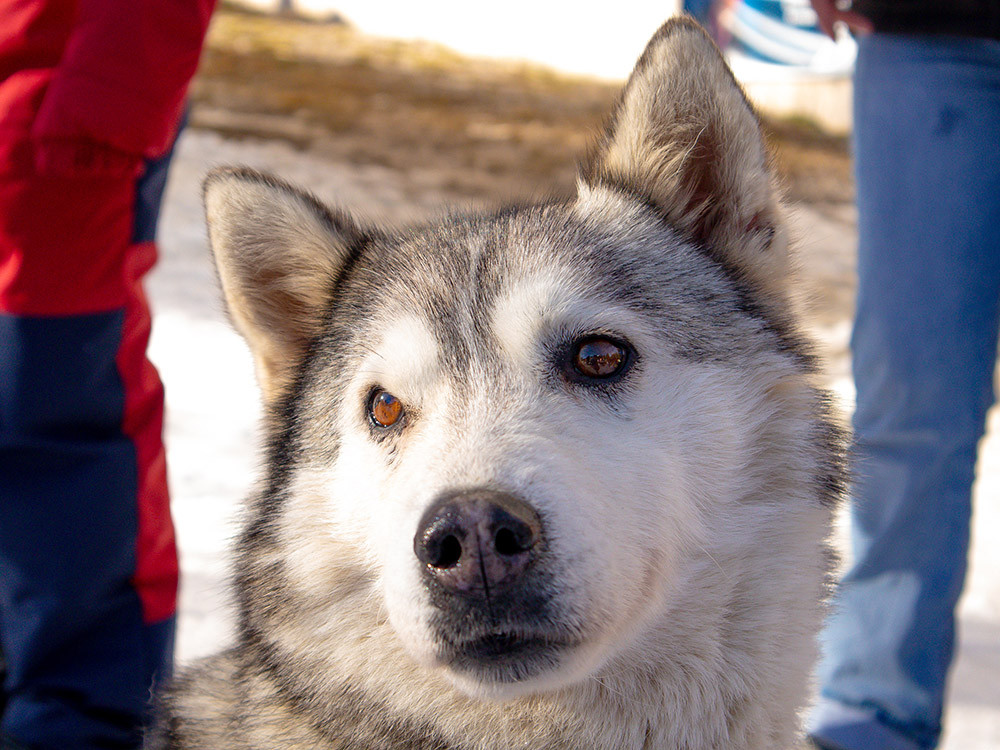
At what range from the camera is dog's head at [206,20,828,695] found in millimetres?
1479

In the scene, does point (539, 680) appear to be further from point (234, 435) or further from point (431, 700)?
point (234, 435)

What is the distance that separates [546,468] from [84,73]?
1.38m

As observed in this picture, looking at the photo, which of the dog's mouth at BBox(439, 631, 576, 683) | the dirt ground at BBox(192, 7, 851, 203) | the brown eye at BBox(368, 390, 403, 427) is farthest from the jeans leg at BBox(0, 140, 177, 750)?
the dirt ground at BBox(192, 7, 851, 203)

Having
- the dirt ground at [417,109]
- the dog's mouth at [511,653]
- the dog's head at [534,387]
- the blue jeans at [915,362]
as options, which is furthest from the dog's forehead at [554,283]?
the dirt ground at [417,109]

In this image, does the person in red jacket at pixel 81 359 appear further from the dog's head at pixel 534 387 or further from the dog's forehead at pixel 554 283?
the dog's forehead at pixel 554 283

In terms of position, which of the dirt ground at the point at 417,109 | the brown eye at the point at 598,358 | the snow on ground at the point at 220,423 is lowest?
the snow on ground at the point at 220,423

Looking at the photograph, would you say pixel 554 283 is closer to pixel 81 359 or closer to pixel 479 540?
pixel 479 540

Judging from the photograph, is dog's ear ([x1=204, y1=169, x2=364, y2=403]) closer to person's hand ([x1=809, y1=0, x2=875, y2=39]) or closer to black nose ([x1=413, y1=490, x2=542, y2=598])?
black nose ([x1=413, y1=490, x2=542, y2=598])

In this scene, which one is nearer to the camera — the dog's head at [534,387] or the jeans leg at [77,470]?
the dog's head at [534,387]

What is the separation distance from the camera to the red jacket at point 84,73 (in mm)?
1979

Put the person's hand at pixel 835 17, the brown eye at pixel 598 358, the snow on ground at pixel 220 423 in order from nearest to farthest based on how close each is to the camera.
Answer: the brown eye at pixel 598 358, the person's hand at pixel 835 17, the snow on ground at pixel 220 423

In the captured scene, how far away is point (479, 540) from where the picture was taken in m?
1.39

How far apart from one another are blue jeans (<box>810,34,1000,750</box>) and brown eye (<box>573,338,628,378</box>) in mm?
1032

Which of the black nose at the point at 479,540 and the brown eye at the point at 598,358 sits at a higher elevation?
the brown eye at the point at 598,358
